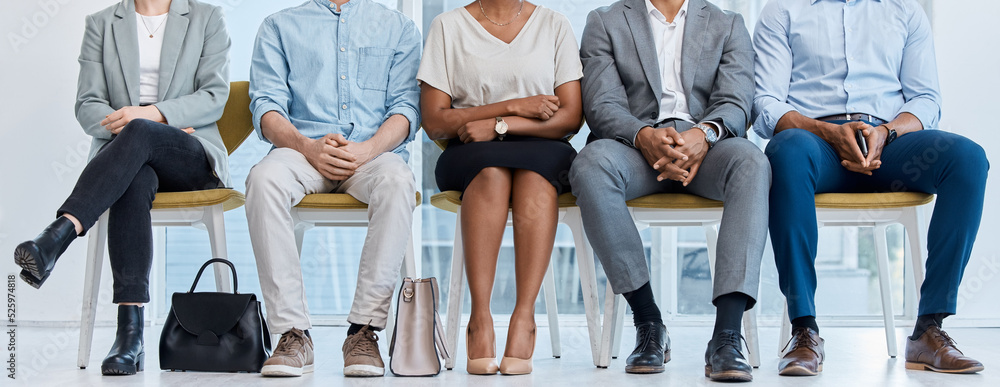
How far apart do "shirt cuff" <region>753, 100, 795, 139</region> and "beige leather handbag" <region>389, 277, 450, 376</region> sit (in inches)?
41.6

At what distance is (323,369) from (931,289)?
1.49 m

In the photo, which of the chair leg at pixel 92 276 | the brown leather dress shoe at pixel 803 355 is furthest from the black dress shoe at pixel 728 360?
the chair leg at pixel 92 276

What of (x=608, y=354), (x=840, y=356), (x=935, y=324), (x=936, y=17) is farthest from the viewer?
(x=936, y=17)

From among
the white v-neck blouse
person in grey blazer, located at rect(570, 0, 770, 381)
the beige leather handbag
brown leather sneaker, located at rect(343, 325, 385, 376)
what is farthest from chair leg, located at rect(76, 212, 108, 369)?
person in grey blazer, located at rect(570, 0, 770, 381)

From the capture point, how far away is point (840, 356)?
2.09 m

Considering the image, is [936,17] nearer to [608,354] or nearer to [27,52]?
[608,354]

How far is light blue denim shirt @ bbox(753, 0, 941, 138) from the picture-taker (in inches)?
83.0

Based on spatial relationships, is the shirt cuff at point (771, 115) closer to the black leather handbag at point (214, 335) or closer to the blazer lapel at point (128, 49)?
the black leather handbag at point (214, 335)

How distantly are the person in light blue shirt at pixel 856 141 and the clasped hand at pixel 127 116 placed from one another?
167 cm

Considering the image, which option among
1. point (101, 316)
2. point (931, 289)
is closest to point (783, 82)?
point (931, 289)

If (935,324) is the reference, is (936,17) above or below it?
above

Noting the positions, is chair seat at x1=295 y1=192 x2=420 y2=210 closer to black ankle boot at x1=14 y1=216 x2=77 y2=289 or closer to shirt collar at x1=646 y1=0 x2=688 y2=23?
black ankle boot at x1=14 y1=216 x2=77 y2=289

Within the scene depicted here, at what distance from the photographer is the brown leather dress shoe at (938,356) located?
1.69 meters

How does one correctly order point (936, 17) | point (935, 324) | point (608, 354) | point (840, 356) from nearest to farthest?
point (935, 324) < point (608, 354) < point (840, 356) < point (936, 17)
